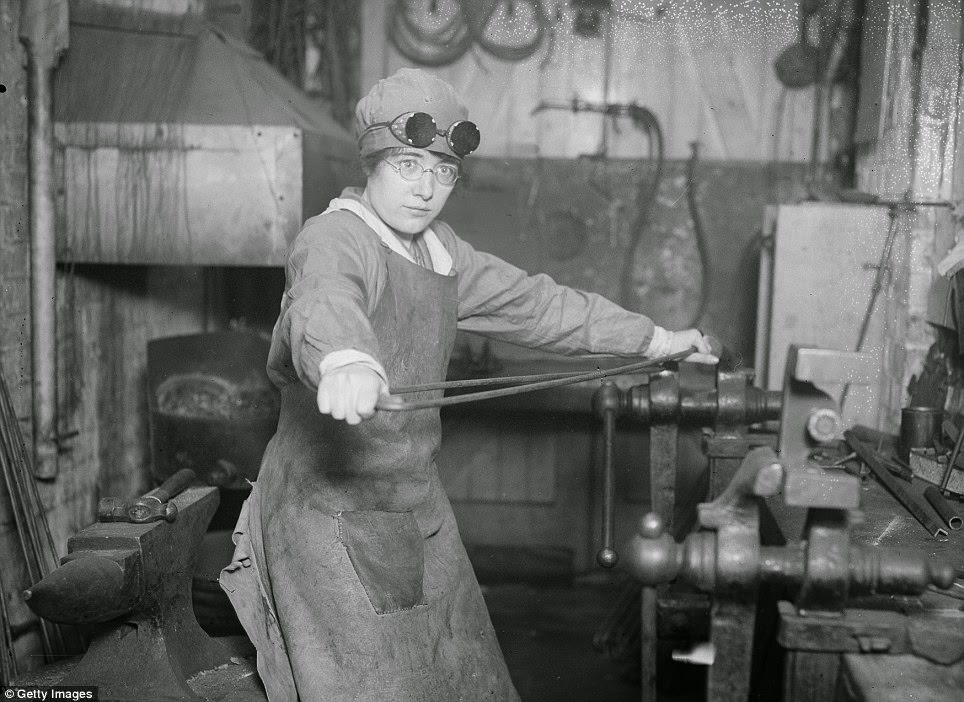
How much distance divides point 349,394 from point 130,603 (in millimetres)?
1233

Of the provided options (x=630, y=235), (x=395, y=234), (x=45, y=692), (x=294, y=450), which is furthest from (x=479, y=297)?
(x=630, y=235)

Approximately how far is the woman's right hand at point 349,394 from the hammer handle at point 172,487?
4.13ft

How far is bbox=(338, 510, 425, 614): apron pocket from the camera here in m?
2.36

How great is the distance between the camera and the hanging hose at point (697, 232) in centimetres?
553

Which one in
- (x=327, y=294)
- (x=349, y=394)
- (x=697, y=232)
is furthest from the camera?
(x=697, y=232)

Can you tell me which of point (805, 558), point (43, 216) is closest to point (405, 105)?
point (805, 558)

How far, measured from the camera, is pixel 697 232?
5539mm

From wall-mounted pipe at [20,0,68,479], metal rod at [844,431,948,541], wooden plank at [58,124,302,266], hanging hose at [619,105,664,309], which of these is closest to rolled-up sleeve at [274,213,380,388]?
metal rod at [844,431,948,541]

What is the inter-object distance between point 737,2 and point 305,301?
4399mm

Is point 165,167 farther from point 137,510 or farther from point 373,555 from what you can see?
point 373,555

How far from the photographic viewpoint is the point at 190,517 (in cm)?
288

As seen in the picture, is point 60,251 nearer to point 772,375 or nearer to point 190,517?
point 190,517

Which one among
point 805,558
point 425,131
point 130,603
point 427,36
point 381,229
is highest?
point 427,36

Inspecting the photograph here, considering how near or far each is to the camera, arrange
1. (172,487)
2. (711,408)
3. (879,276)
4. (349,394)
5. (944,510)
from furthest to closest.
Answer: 1. (879,276)
2. (172,487)
3. (711,408)
4. (944,510)
5. (349,394)
